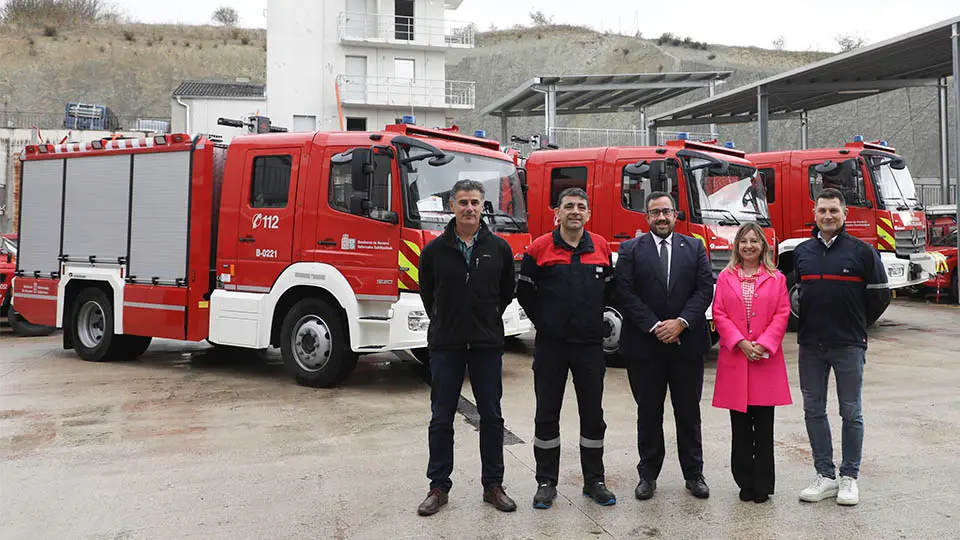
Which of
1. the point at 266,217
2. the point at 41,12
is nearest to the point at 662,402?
the point at 266,217

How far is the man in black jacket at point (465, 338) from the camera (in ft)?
16.2

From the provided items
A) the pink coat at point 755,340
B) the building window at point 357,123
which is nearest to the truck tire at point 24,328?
the pink coat at point 755,340

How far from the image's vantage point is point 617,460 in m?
6.00

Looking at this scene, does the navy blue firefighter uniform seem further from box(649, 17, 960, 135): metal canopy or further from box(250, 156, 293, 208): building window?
box(649, 17, 960, 135): metal canopy

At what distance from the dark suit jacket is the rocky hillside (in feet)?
196

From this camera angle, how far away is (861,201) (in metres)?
13.0

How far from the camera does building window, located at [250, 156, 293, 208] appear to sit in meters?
8.87

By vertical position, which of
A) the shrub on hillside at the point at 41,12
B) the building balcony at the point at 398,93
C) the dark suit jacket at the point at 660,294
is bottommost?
the dark suit jacket at the point at 660,294

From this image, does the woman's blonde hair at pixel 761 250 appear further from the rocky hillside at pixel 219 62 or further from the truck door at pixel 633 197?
the rocky hillside at pixel 219 62

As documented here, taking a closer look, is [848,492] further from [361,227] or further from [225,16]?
[225,16]

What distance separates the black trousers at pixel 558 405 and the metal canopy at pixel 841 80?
16364 mm

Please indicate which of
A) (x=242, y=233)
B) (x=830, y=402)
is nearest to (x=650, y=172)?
(x=830, y=402)

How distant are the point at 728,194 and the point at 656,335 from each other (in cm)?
627

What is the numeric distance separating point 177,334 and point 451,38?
32241mm
